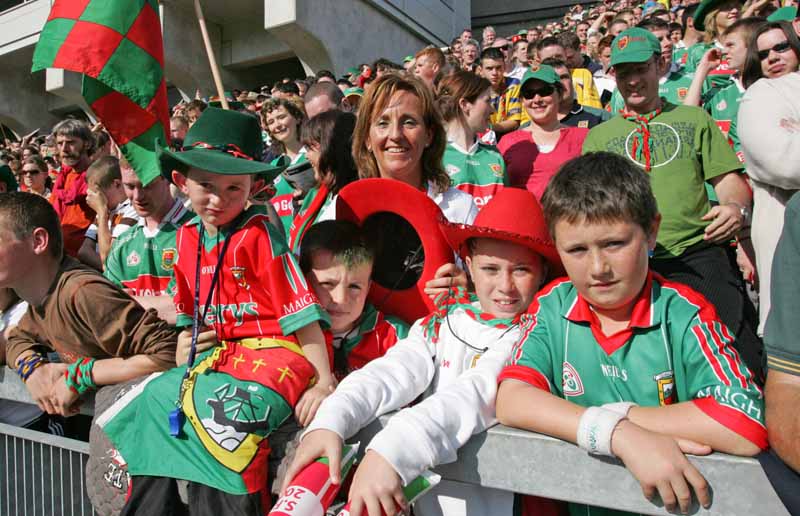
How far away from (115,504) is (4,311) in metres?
1.84

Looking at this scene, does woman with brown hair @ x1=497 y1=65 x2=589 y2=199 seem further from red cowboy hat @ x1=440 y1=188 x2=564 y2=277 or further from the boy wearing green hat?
the boy wearing green hat

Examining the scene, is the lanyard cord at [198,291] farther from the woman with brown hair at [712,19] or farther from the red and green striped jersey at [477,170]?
the woman with brown hair at [712,19]

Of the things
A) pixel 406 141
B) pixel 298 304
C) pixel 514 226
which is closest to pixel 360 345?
pixel 298 304

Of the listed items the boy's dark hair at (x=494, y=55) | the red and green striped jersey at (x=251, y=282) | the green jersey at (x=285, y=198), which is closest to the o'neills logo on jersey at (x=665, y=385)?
the red and green striped jersey at (x=251, y=282)

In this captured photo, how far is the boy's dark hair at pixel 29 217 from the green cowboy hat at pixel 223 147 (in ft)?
2.49

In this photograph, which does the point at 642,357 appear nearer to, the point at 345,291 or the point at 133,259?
the point at 345,291

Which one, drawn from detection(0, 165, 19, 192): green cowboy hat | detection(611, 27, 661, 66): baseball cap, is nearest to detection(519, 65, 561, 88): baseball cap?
detection(611, 27, 661, 66): baseball cap

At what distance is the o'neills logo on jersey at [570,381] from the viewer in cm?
168

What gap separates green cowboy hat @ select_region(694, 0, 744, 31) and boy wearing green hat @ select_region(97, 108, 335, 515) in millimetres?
5078

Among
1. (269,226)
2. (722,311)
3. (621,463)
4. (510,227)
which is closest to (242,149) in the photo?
(269,226)

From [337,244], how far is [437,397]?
0.90 meters

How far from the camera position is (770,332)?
125 cm

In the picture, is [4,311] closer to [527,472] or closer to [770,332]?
[527,472]

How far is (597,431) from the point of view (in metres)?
1.28
